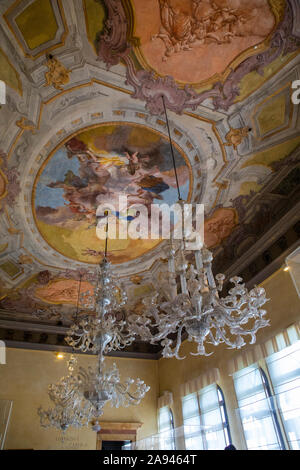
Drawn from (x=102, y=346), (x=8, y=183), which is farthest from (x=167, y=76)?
(x=102, y=346)

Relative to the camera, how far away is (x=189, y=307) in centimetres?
342

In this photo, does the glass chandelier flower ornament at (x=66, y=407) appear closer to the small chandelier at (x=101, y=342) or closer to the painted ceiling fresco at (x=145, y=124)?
the small chandelier at (x=101, y=342)

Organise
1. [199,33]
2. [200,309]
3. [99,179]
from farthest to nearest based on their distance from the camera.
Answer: [99,179] → [199,33] → [200,309]

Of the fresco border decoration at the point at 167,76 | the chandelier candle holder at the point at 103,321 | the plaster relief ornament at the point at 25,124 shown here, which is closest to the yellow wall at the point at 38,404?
the chandelier candle holder at the point at 103,321

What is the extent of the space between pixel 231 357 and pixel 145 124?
20.2 feet

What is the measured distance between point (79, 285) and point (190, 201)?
496cm

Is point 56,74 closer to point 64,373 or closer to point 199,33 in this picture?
point 199,33

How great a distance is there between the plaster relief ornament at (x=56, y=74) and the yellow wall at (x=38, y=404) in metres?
8.92

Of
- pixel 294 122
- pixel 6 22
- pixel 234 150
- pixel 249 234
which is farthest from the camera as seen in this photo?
pixel 249 234

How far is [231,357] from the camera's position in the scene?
25.1 ft

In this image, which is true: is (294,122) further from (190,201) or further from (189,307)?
(189,307)

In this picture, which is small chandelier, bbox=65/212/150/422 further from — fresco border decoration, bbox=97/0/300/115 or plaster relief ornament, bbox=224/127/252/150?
plaster relief ornament, bbox=224/127/252/150

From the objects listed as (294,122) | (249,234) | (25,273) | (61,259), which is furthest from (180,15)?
(25,273)

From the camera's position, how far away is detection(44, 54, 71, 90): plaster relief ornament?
465 cm
